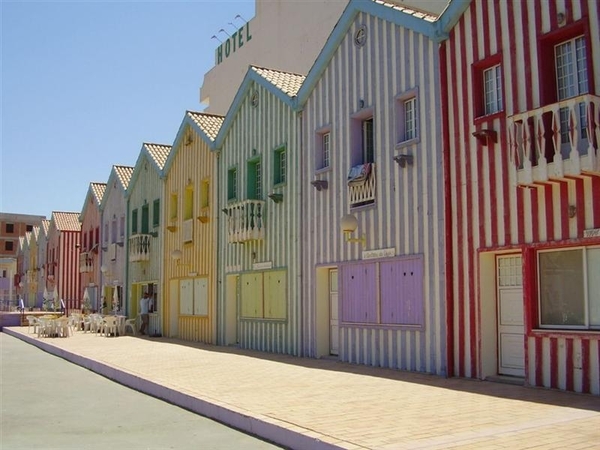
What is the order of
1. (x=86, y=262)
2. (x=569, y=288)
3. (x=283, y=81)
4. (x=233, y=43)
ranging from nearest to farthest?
(x=569, y=288) < (x=283, y=81) < (x=86, y=262) < (x=233, y=43)

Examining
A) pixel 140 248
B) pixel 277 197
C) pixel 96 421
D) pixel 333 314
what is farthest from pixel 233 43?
pixel 96 421

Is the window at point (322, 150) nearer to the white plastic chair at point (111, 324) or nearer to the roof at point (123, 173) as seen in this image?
the white plastic chair at point (111, 324)

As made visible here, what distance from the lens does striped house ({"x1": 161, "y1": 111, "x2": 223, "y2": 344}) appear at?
2258 centimetres

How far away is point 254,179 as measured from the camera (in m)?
20.4

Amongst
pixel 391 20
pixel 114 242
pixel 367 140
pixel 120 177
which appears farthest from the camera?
pixel 114 242

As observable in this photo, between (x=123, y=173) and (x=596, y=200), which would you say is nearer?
(x=596, y=200)

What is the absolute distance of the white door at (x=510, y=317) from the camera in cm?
1162

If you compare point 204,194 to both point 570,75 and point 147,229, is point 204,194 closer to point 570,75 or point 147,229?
point 147,229

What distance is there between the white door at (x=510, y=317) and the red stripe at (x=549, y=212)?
1.03m

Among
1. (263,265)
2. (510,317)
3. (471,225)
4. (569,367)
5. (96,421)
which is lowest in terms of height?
(96,421)

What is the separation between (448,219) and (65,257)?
38.9 meters

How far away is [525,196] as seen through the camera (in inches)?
437

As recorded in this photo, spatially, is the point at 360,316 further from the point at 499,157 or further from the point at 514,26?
the point at 514,26

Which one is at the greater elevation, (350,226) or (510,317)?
(350,226)
